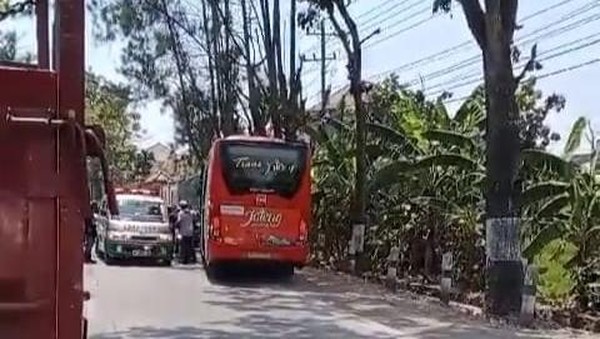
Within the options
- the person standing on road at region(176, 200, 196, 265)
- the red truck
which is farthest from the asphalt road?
the person standing on road at region(176, 200, 196, 265)

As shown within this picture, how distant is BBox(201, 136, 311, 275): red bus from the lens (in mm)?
22438

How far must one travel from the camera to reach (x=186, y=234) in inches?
1192

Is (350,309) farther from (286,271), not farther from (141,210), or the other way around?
(141,210)

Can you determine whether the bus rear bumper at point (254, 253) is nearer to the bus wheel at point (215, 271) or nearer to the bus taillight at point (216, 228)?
the bus taillight at point (216, 228)

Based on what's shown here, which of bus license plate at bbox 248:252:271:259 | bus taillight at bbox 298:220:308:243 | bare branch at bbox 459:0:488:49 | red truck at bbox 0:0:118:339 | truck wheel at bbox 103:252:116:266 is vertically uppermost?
bare branch at bbox 459:0:488:49

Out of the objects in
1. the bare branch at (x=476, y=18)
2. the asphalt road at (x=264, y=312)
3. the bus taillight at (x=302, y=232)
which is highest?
the bare branch at (x=476, y=18)

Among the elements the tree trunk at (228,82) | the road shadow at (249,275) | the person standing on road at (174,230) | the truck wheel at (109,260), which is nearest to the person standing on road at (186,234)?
the person standing on road at (174,230)

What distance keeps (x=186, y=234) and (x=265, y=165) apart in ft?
27.5

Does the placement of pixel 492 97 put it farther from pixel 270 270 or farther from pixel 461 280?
pixel 270 270

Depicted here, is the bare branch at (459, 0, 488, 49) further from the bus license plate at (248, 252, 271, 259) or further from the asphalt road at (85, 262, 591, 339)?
the bus license plate at (248, 252, 271, 259)

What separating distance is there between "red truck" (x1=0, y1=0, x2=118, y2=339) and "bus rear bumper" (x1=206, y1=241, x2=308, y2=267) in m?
18.5

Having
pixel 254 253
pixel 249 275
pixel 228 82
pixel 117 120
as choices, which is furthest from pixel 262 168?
pixel 117 120

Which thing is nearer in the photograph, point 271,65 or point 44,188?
point 44,188

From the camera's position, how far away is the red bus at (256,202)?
73.6ft
